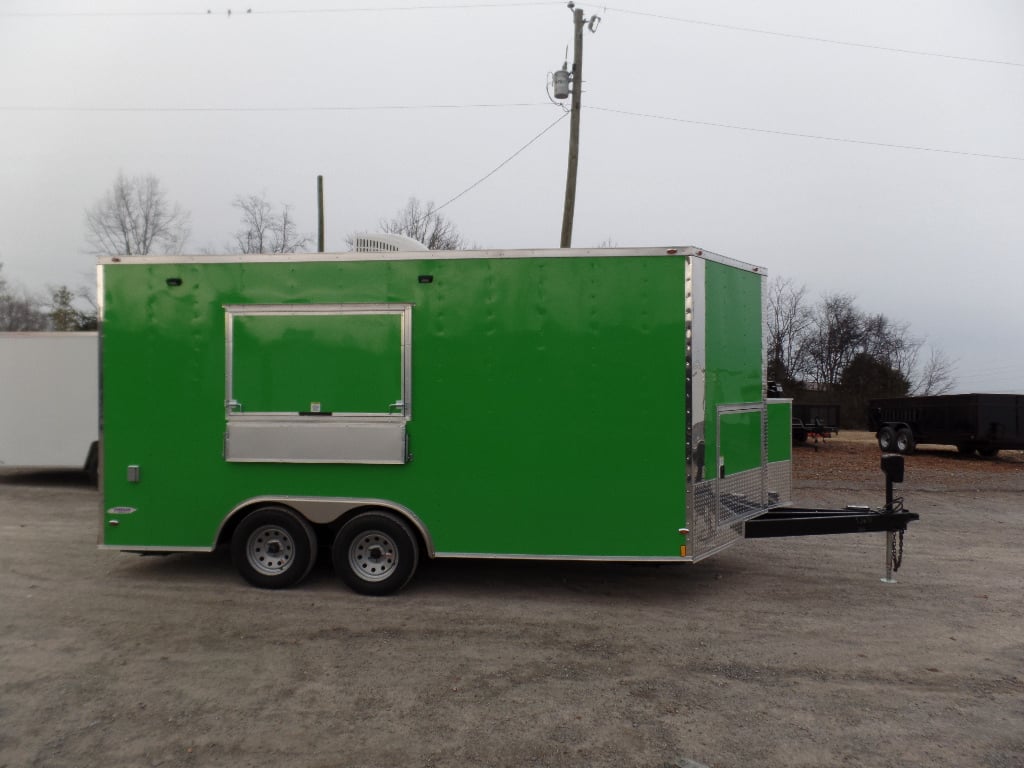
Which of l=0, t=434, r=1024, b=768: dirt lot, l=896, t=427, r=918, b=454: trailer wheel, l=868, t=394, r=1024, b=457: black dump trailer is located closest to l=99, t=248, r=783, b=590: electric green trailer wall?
l=0, t=434, r=1024, b=768: dirt lot

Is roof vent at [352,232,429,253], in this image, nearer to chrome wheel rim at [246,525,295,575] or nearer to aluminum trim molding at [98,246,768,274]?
aluminum trim molding at [98,246,768,274]

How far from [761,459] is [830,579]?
134cm

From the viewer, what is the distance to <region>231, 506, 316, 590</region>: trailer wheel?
6250 millimetres

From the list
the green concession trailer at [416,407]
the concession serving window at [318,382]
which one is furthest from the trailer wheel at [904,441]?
the concession serving window at [318,382]

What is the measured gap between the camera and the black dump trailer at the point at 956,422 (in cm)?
1834

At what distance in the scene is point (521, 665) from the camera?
476 centimetres

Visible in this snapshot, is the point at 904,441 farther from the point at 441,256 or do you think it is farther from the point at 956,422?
the point at 441,256

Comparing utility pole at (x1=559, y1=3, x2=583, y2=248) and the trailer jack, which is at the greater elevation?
utility pole at (x1=559, y1=3, x2=583, y2=248)

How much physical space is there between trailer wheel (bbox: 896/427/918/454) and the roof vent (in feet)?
60.1

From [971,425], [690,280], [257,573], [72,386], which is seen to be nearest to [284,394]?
[257,573]

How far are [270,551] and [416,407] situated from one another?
193 centimetres

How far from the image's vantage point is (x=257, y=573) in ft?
20.9

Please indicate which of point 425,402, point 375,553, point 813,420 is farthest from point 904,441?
point 375,553

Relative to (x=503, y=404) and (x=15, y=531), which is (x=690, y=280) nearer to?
(x=503, y=404)
